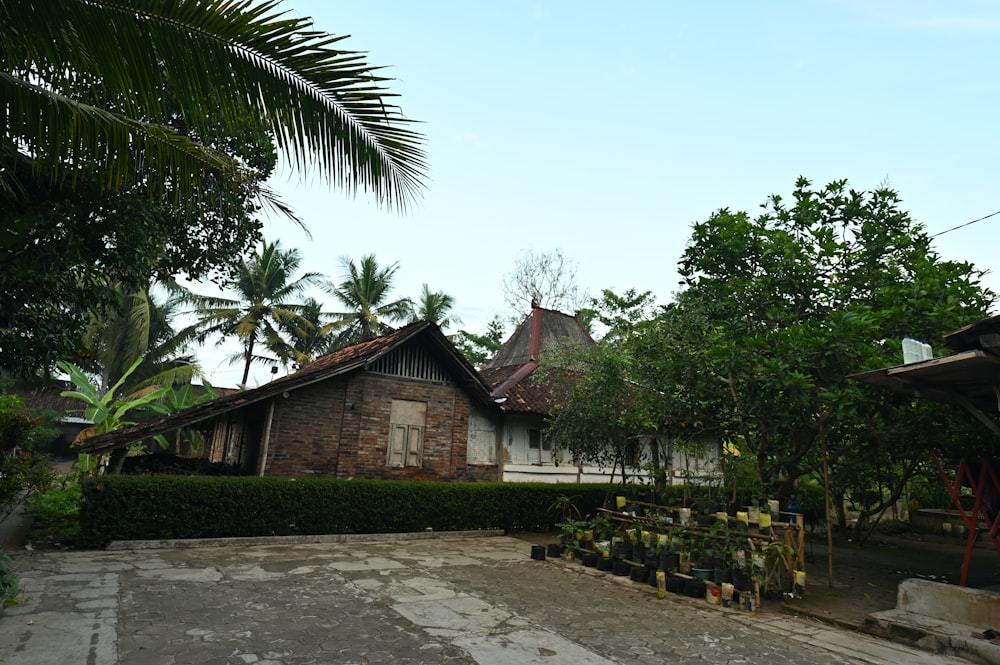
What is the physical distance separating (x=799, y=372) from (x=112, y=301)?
9.29m

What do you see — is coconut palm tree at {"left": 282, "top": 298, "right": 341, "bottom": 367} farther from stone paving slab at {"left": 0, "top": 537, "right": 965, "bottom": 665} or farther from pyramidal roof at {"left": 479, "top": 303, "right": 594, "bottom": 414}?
stone paving slab at {"left": 0, "top": 537, "right": 965, "bottom": 665}

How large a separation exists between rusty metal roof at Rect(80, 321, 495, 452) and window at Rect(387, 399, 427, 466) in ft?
4.76

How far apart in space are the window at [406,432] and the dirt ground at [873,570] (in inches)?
132

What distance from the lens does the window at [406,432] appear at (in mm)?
14195

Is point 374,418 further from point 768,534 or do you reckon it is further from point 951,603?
point 951,603

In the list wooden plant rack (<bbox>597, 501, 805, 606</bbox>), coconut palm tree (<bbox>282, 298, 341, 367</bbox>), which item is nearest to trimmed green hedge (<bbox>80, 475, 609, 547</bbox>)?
wooden plant rack (<bbox>597, 501, 805, 606</bbox>)

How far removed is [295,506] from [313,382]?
3269 millimetres

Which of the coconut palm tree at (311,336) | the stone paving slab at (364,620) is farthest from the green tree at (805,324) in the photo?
the coconut palm tree at (311,336)

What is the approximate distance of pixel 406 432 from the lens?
14422mm

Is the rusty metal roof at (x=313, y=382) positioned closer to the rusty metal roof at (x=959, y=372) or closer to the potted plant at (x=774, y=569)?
the potted plant at (x=774, y=569)

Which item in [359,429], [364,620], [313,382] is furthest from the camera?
[359,429]

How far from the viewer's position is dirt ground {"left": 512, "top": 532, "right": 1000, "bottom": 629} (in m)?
7.04

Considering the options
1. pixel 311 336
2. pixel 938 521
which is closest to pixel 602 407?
pixel 938 521

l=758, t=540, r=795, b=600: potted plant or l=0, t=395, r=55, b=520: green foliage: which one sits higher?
l=0, t=395, r=55, b=520: green foliage
